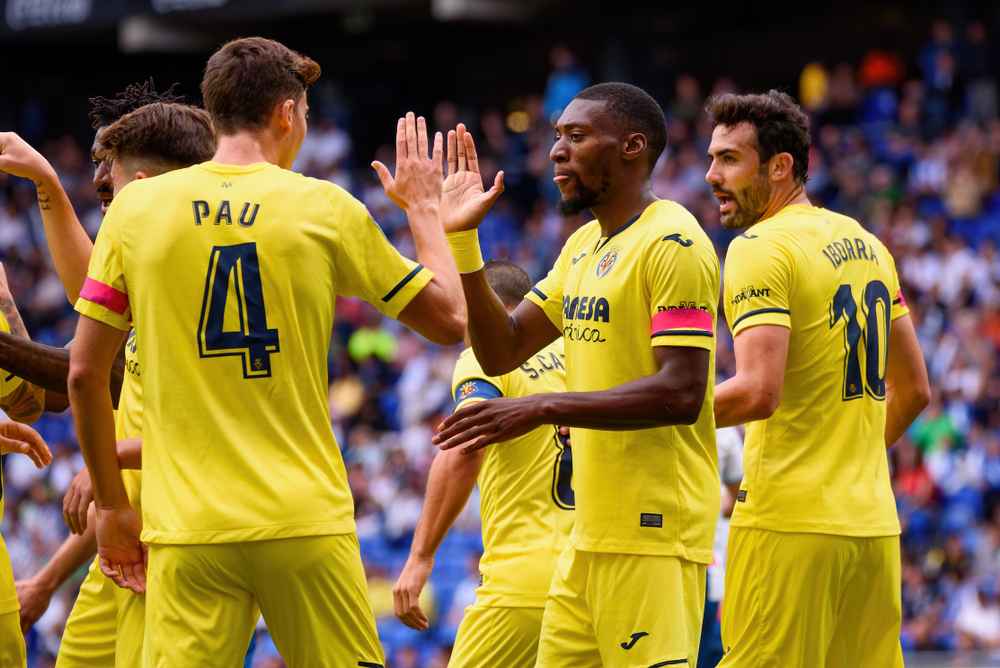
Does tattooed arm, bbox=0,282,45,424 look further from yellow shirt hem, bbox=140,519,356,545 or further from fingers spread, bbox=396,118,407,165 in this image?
fingers spread, bbox=396,118,407,165

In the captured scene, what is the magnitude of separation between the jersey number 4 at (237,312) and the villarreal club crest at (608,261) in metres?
1.27

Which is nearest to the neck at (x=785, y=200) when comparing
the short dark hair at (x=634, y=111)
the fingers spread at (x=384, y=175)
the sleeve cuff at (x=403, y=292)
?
the short dark hair at (x=634, y=111)

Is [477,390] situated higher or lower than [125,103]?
lower

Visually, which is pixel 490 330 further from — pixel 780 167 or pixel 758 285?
pixel 780 167

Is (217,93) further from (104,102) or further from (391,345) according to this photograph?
(391,345)

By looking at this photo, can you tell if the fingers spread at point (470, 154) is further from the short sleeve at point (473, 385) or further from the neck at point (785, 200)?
the neck at point (785, 200)

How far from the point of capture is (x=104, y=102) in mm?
4973

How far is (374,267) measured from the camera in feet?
12.2

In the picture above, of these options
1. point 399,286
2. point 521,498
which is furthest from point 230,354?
point 521,498

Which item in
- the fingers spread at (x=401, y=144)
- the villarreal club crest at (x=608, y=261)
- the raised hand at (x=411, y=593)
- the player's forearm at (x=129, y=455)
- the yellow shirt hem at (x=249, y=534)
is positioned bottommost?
the raised hand at (x=411, y=593)

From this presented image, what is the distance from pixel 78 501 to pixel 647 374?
2111 millimetres

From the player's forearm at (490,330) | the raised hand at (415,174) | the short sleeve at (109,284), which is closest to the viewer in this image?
the short sleeve at (109,284)

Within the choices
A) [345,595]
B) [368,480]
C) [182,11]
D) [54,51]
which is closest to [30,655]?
[368,480]

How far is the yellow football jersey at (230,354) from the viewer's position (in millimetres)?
3506
